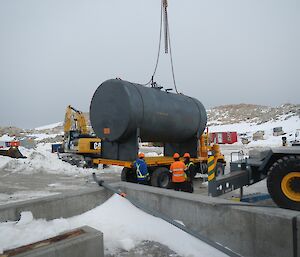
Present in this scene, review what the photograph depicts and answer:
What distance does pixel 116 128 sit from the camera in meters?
9.81

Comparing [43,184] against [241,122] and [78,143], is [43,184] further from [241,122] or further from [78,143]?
[241,122]

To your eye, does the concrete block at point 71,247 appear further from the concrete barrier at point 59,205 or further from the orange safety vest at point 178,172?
the orange safety vest at point 178,172

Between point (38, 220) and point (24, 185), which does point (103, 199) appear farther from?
point (24, 185)

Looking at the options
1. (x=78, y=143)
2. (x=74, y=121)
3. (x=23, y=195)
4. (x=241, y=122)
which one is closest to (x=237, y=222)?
(x=23, y=195)

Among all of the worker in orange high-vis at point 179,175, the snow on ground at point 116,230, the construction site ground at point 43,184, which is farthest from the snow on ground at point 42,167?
the snow on ground at point 116,230

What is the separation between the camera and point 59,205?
5.24 m

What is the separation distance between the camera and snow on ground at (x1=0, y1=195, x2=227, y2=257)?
4.16m

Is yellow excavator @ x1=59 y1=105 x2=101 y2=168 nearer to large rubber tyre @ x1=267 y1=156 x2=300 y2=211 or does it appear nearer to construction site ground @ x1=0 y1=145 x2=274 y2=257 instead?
construction site ground @ x1=0 y1=145 x2=274 y2=257

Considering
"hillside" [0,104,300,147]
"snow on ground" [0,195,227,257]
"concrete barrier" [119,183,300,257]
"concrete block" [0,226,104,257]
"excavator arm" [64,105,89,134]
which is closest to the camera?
"concrete block" [0,226,104,257]

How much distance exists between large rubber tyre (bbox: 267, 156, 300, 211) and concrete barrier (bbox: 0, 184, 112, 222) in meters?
3.07

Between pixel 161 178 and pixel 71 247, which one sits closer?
pixel 71 247

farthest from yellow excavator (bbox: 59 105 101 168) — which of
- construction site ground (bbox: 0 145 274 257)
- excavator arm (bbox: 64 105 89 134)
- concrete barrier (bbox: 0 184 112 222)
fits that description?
concrete barrier (bbox: 0 184 112 222)

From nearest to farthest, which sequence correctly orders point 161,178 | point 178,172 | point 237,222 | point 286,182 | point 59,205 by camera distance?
point 237,222 → point 59,205 → point 286,182 → point 178,172 → point 161,178

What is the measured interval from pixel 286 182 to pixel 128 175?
6.08 metres
